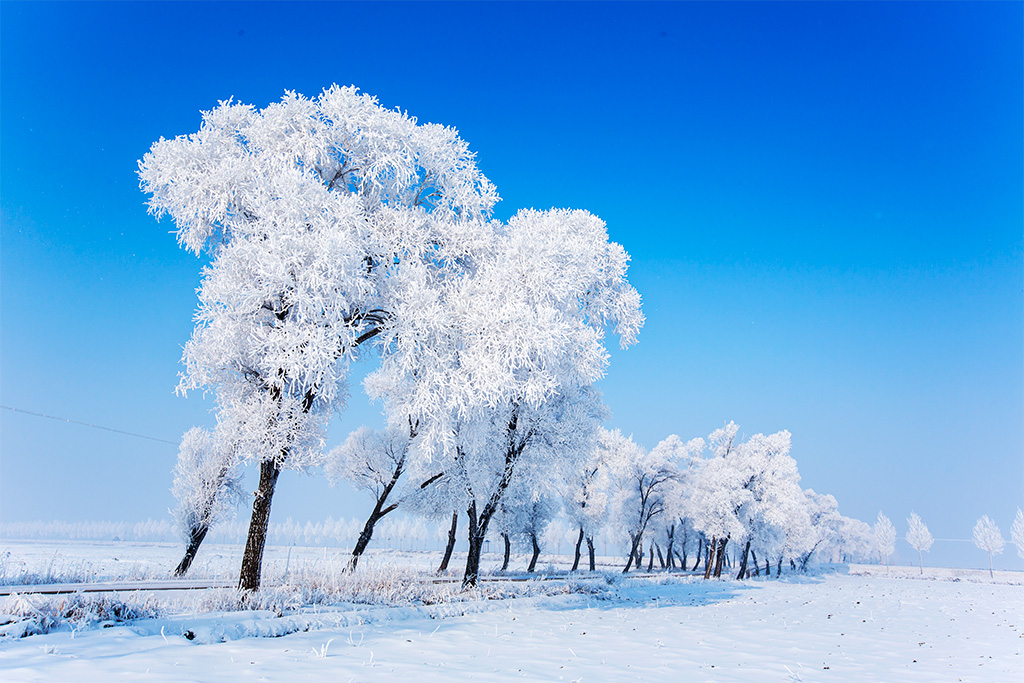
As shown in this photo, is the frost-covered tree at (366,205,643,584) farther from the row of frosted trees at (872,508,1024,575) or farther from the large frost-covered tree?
the row of frosted trees at (872,508,1024,575)

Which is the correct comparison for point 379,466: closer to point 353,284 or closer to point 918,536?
point 353,284

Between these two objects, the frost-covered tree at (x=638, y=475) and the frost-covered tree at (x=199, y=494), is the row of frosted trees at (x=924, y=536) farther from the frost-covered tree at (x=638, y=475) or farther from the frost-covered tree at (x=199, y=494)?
the frost-covered tree at (x=199, y=494)

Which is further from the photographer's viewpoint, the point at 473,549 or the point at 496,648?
the point at 473,549

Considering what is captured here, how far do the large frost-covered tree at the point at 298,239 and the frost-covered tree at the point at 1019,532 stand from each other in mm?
103876

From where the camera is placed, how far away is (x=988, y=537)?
94125 millimetres

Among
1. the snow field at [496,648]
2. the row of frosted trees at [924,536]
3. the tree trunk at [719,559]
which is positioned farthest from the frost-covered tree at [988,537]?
the snow field at [496,648]

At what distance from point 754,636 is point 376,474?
19551 mm

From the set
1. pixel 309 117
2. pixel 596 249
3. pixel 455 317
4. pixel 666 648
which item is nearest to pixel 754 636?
pixel 666 648

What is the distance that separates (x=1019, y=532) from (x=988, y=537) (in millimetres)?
14666

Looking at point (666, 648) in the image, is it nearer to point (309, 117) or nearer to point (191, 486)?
point (309, 117)

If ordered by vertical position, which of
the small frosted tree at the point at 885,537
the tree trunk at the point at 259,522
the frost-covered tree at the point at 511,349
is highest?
the frost-covered tree at the point at 511,349

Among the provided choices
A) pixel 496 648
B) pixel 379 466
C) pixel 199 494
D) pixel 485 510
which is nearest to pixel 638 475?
pixel 379 466

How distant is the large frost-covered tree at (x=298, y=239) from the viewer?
41.2ft

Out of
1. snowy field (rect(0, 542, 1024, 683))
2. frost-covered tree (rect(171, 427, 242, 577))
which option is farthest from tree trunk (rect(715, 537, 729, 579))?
frost-covered tree (rect(171, 427, 242, 577))
